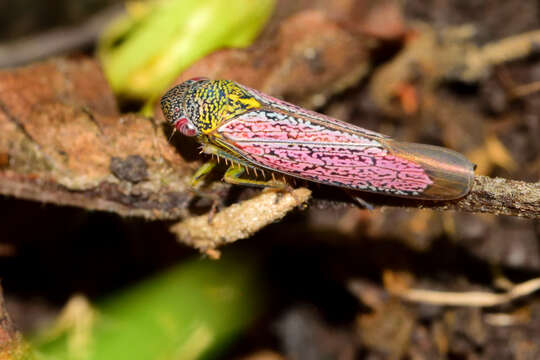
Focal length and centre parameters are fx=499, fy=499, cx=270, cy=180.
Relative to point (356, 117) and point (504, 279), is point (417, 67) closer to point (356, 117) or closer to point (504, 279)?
point (356, 117)

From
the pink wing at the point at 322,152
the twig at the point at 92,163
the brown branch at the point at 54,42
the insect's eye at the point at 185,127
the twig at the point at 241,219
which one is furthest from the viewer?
the brown branch at the point at 54,42

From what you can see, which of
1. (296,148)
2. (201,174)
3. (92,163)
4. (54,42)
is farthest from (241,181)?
(54,42)

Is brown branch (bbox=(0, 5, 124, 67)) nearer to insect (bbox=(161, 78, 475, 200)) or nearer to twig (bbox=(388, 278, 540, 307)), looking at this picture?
insect (bbox=(161, 78, 475, 200))

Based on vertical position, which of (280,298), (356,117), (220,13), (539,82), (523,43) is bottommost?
(280,298)

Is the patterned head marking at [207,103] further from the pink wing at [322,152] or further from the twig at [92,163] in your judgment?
the twig at [92,163]

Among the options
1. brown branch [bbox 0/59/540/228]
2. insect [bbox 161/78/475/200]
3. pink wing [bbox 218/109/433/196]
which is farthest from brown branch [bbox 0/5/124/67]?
pink wing [bbox 218/109/433/196]

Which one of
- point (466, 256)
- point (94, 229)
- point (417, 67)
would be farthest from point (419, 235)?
point (94, 229)

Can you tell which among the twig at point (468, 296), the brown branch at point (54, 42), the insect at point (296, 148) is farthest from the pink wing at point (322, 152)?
the brown branch at point (54, 42)
